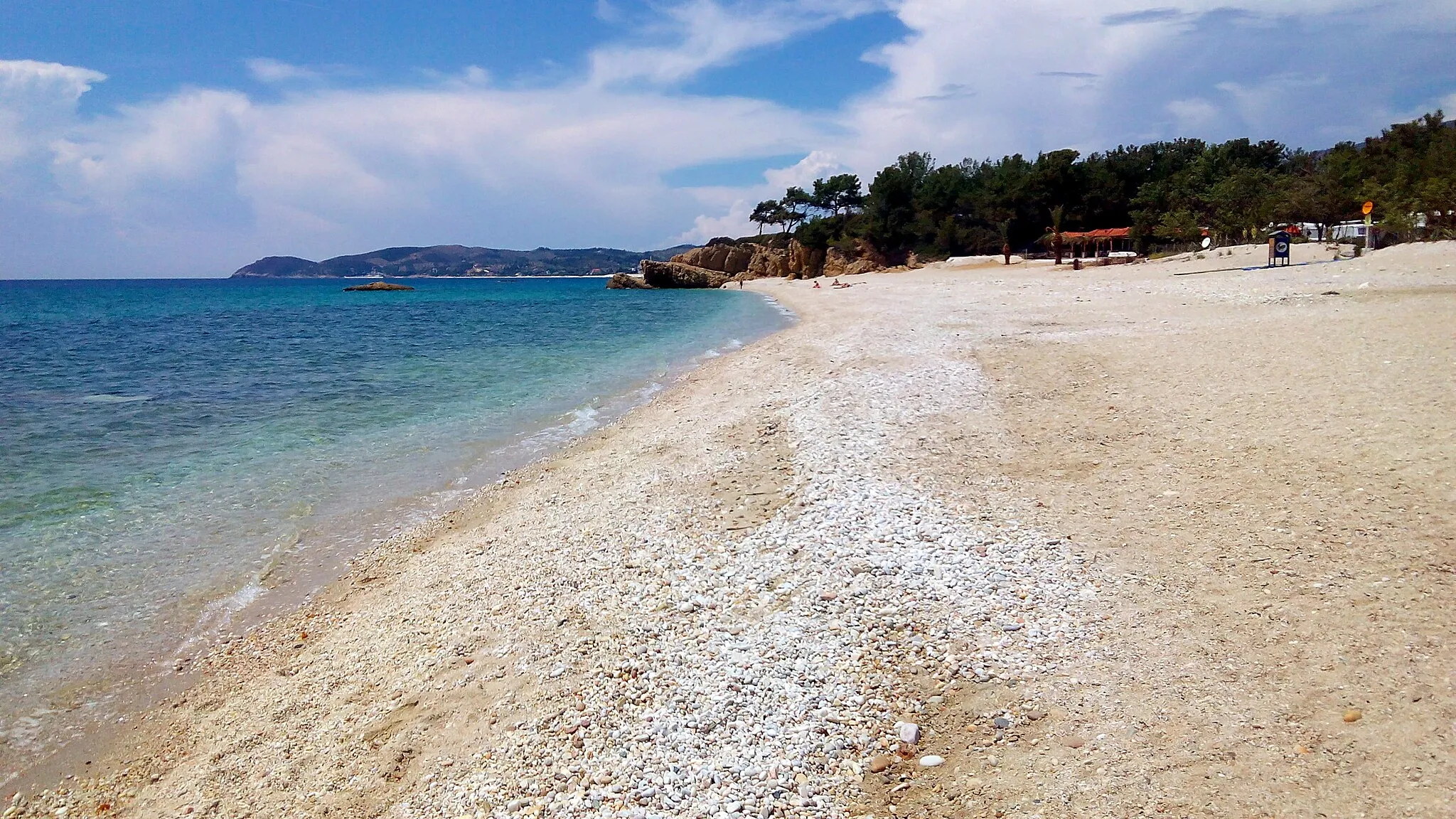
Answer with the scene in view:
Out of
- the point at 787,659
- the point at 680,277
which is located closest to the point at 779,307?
the point at 787,659

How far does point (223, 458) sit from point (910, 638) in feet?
40.2

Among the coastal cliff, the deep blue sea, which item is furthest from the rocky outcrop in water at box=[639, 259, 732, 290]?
the deep blue sea

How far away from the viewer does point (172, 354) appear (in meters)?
29.9

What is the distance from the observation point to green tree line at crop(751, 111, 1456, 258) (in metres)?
39.3

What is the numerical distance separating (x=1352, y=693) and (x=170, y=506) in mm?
12521

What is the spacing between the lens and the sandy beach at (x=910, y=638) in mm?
3906

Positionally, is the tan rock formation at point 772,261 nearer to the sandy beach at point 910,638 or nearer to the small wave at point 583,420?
the small wave at point 583,420

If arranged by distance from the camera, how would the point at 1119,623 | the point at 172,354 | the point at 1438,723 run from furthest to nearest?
1. the point at 172,354
2. the point at 1119,623
3. the point at 1438,723

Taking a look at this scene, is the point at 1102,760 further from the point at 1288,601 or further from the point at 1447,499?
the point at 1447,499

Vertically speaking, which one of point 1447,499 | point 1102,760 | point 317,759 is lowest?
point 317,759

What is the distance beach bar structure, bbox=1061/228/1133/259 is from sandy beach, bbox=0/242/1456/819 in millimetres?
48609

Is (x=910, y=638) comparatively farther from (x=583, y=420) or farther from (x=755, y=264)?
(x=755, y=264)

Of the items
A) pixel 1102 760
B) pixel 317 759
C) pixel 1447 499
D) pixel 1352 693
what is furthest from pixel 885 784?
pixel 1447 499

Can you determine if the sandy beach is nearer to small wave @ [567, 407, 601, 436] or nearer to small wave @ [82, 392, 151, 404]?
small wave @ [567, 407, 601, 436]
